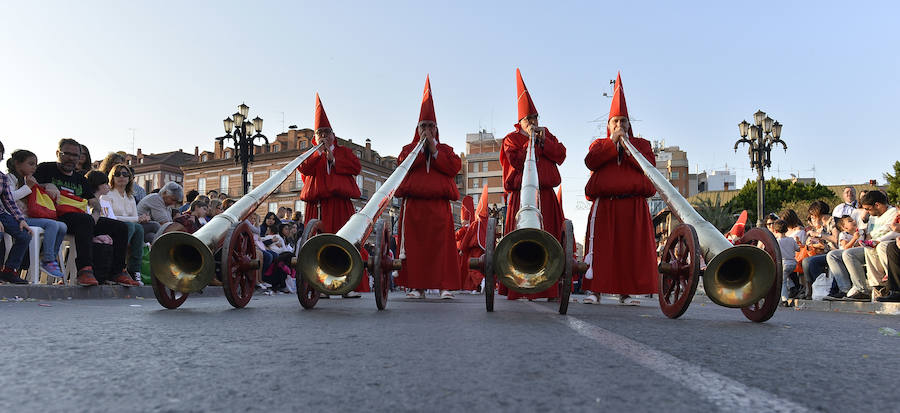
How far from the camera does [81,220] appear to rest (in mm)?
7914

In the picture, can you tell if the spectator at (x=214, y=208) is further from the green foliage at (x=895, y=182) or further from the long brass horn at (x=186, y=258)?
the green foliage at (x=895, y=182)

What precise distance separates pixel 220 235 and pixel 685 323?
10.7ft

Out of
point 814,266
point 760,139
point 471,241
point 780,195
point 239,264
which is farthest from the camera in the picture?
point 780,195

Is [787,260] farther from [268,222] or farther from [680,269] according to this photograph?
[268,222]

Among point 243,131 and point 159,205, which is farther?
point 243,131

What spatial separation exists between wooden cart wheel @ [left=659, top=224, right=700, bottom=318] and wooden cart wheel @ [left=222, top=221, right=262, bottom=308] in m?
3.05

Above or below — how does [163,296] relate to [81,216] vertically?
below

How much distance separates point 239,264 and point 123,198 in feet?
15.7

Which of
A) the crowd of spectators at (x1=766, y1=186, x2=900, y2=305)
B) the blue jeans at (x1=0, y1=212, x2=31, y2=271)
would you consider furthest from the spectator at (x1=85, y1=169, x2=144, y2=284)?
the crowd of spectators at (x1=766, y1=186, x2=900, y2=305)

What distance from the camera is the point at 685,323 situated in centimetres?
449

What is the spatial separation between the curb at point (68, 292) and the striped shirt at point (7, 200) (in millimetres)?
838

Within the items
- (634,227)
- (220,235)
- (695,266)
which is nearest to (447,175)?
(634,227)

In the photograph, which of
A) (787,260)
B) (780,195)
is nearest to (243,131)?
(787,260)

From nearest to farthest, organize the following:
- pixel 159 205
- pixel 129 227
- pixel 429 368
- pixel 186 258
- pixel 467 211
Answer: pixel 429 368, pixel 186 258, pixel 129 227, pixel 159 205, pixel 467 211
